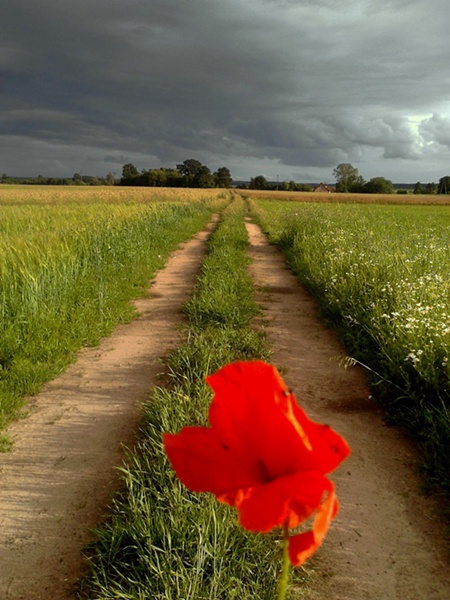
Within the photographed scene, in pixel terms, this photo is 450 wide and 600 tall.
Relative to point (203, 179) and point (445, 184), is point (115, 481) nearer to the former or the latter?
point (203, 179)

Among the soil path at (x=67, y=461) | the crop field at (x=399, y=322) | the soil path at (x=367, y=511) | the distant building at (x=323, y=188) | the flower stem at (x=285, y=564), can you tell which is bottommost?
the soil path at (x=67, y=461)

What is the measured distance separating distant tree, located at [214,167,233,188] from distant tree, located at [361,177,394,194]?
1167 inches

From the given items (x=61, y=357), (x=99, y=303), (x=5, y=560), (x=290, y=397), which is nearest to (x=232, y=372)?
(x=290, y=397)

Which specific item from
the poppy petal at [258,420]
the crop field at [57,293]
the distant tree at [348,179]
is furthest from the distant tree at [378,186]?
the poppy petal at [258,420]

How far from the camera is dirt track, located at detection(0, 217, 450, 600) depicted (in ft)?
8.38

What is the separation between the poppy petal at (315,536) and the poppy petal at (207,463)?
10 cm

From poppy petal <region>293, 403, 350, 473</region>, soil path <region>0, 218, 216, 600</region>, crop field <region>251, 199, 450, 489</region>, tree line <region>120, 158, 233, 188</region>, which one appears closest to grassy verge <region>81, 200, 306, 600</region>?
soil path <region>0, 218, 216, 600</region>

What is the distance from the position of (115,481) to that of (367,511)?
1.78 m

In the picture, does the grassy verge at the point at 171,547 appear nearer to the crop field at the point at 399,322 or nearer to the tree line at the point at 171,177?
the crop field at the point at 399,322

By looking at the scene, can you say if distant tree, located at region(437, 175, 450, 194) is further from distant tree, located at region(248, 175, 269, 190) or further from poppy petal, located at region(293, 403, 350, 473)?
poppy petal, located at region(293, 403, 350, 473)

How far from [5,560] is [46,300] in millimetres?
4254

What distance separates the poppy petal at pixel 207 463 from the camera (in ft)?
2.21

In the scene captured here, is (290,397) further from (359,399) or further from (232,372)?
(359,399)

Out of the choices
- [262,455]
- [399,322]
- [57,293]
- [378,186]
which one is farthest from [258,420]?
[378,186]
